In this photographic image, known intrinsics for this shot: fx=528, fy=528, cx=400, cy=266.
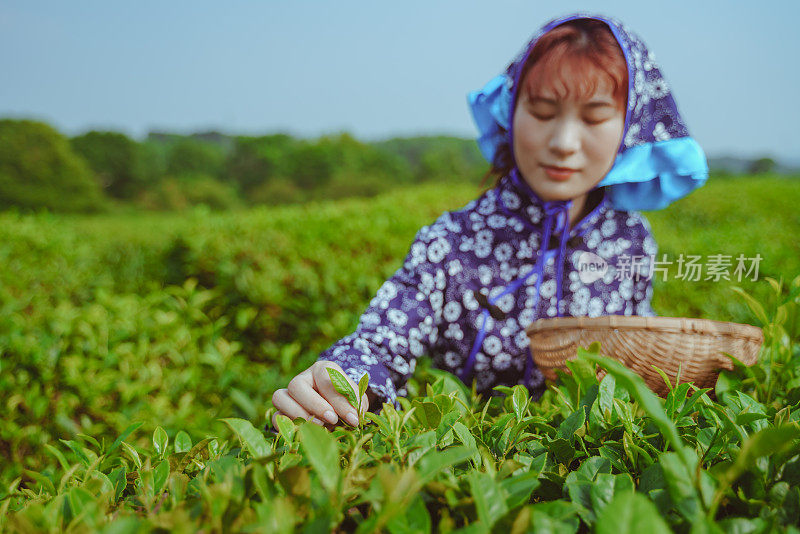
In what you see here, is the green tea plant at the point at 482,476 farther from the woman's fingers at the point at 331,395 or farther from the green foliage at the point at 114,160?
the green foliage at the point at 114,160

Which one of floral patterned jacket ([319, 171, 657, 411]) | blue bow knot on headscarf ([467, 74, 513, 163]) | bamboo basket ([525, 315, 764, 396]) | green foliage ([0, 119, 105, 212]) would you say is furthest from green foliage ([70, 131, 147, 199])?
bamboo basket ([525, 315, 764, 396])

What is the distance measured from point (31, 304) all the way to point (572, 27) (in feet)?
8.36

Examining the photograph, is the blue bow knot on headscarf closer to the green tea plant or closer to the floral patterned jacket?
the floral patterned jacket

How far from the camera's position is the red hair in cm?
125

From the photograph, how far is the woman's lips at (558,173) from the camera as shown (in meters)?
1.32

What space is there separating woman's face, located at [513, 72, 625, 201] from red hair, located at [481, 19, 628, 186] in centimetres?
2

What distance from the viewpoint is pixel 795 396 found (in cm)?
85

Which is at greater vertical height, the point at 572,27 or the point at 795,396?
the point at 572,27

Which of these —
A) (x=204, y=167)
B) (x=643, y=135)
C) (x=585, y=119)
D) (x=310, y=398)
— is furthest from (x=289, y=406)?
(x=204, y=167)

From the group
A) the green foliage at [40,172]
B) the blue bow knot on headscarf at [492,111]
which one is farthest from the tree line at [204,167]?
the blue bow knot on headscarf at [492,111]

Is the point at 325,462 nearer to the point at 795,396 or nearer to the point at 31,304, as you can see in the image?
the point at 795,396

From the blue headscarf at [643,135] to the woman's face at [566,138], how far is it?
0.05 meters

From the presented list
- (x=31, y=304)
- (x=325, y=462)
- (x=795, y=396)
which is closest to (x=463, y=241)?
(x=795, y=396)

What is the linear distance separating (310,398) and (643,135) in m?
1.14
